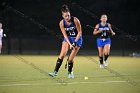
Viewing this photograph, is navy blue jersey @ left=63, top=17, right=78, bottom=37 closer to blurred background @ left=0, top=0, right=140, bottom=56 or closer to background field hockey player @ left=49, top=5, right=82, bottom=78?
background field hockey player @ left=49, top=5, right=82, bottom=78

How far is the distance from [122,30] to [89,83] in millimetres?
17836

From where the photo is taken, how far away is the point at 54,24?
30547 mm

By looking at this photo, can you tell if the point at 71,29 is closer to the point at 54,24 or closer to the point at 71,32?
the point at 71,32

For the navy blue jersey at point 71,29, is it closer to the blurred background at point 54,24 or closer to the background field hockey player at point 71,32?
the background field hockey player at point 71,32

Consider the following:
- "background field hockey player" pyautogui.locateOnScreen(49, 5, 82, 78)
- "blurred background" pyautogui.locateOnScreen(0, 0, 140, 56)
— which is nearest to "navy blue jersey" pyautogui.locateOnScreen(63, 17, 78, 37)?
"background field hockey player" pyautogui.locateOnScreen(49, 5, 82, 78)

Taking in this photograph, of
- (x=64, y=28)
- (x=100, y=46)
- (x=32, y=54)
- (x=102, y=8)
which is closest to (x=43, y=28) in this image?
(x=32, y=54)

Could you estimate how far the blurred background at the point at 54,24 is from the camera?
29014 mm

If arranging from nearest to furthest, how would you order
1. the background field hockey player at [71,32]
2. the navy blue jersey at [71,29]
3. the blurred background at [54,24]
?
the background field hockey player at [71,32]
the navy blue jersey at [71,29]
the blurred background at [54,24]

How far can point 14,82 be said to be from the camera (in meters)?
12.1

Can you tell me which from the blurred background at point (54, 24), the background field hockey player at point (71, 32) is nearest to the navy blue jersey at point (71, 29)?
the background field hockey player at point (71, 32)

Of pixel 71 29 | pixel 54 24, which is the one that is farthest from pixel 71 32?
pixel 54 24

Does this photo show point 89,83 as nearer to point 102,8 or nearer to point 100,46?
point 100,46

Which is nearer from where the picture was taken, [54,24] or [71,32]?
[71,32]

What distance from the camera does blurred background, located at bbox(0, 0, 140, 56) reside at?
2901 centimetres
